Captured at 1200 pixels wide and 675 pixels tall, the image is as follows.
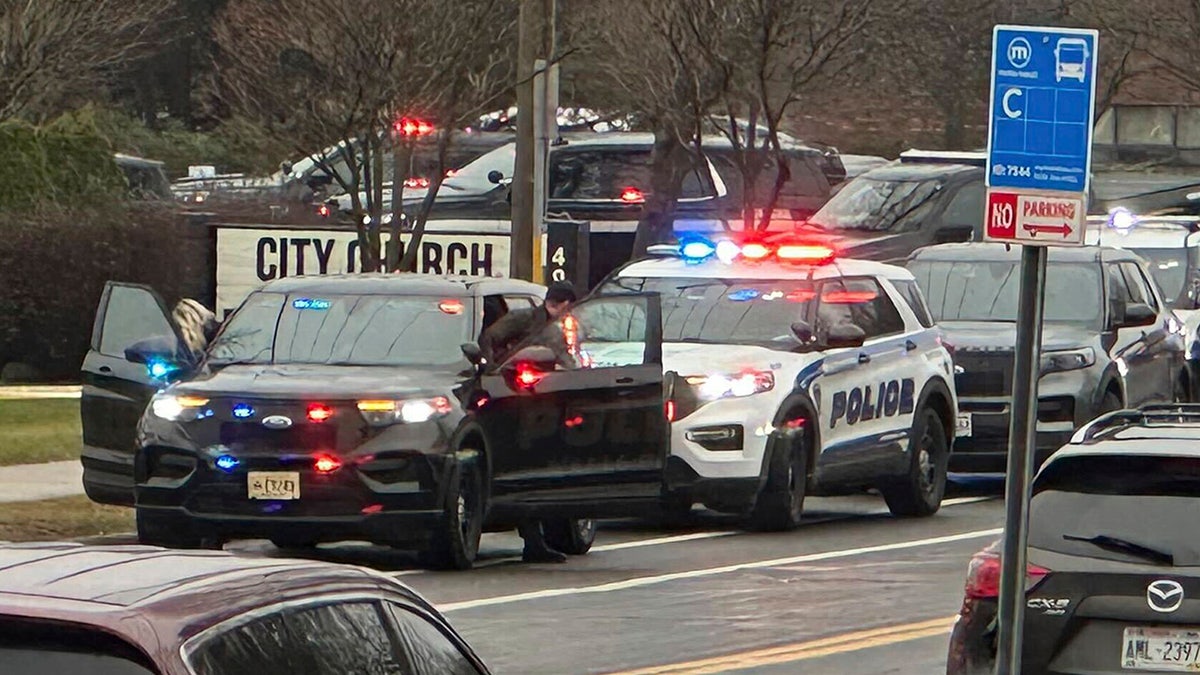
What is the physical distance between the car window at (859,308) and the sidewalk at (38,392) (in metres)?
8.21

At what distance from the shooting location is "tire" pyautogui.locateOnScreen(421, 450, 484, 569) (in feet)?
44.6

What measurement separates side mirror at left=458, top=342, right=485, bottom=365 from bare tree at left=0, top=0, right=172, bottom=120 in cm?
914

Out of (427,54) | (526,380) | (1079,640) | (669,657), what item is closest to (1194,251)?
(427,54)

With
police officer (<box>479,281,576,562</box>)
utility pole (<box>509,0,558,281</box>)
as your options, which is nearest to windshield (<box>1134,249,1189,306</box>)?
utility pole (<box>509,0,558,281</box>)

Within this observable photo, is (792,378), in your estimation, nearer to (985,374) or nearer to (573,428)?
(573,428)

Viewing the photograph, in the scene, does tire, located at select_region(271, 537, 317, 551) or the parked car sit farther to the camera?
tire, located at select_region(271, 537, 317, 551)

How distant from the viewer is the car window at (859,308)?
17.3 meters

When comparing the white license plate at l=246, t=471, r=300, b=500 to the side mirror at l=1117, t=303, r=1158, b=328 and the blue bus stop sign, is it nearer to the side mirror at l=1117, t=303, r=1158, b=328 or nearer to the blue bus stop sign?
the blue bus stop sign

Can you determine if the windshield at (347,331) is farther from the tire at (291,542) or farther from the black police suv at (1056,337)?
the black police suv at (1056,337)

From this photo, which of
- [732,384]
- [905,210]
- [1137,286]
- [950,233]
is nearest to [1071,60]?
[732,384]

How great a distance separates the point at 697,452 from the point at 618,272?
2393mm

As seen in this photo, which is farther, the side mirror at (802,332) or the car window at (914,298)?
the car window at (914,298)

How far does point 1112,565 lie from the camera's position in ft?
25.6

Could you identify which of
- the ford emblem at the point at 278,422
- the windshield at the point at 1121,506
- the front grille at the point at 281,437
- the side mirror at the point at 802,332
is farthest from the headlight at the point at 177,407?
the windshield at the point at 1121,506
